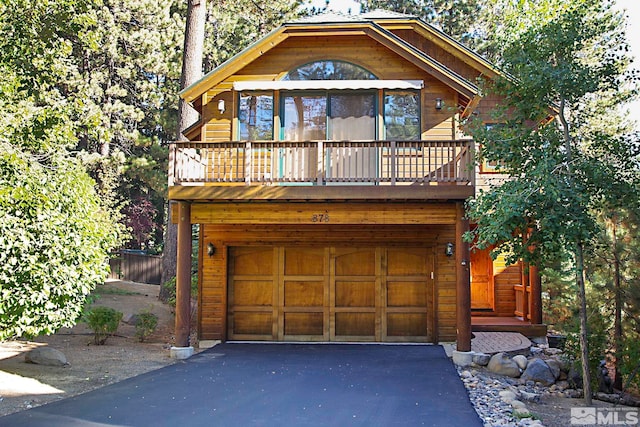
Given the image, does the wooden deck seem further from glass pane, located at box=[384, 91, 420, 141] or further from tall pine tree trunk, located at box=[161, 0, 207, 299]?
tall pine tree trunk, located at box=[161, 0, 207, 299]

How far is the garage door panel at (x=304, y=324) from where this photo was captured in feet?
41.4

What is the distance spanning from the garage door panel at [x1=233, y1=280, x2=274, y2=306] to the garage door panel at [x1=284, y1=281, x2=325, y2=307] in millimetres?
394

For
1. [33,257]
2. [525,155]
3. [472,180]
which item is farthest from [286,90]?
[33,257]

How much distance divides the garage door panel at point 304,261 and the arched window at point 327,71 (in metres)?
3.82

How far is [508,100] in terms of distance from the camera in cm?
897

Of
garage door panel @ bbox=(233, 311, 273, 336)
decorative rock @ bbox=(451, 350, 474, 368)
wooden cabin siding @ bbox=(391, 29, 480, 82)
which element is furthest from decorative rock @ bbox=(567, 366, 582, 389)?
wooden cabin siding @ bbox=(391, 29, 480, 82)

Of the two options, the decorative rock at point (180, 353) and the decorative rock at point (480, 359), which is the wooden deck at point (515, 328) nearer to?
the decorative rock at point (480, 359)

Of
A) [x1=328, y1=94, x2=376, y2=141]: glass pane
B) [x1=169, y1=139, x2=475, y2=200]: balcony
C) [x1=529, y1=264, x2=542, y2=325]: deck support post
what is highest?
[x1=328, y1=94, x2=376, y2=141]: glass pane

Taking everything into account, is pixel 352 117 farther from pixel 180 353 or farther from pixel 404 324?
pixel 180 353

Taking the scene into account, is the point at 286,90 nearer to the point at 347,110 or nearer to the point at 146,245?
the point at 347,110

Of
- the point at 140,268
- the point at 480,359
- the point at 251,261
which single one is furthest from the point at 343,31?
the point at 140,268

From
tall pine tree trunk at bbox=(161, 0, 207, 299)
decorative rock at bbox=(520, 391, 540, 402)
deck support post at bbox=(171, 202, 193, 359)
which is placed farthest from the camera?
tall pine tree trunk at bbox=(161, 0, 207, 299)

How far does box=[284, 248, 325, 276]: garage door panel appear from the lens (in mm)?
12711

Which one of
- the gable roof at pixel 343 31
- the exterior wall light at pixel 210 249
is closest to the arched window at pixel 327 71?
the gable roof at pixel 343 31
